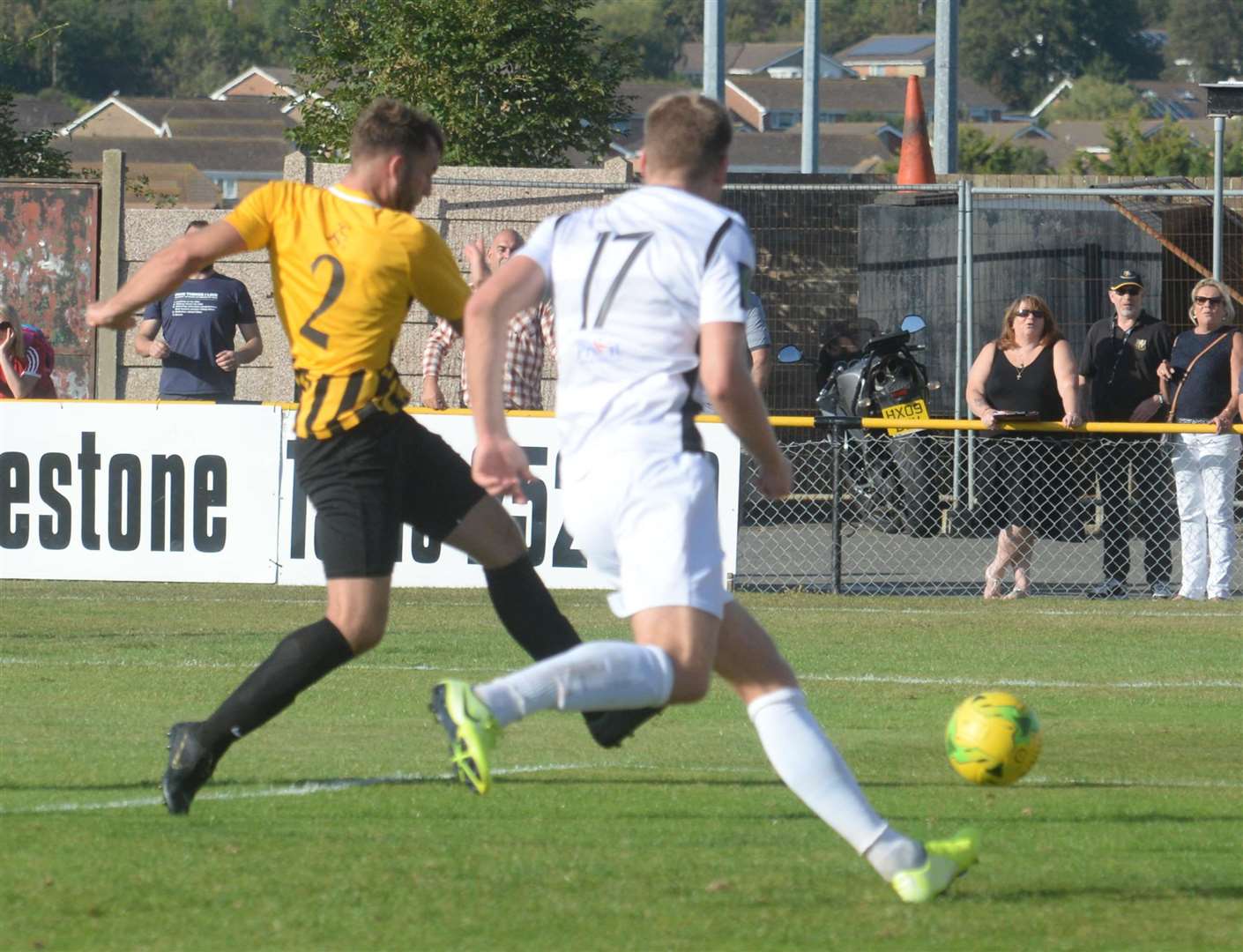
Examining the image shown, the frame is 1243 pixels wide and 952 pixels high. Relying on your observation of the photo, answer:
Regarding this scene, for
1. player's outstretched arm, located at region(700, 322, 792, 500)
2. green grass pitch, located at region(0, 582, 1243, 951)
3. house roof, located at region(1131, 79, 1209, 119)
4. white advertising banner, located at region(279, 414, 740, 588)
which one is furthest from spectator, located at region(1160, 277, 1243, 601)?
house roof, located at region(1131, 79, 1209, 119)

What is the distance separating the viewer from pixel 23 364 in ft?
48.8

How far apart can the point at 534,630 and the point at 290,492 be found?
23.4 ft

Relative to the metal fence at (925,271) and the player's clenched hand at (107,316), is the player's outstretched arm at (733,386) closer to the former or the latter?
the player's clenched hand at (107,316)

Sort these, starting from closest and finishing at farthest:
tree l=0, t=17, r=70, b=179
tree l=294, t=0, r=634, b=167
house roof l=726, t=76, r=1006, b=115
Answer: tree l=294, t=0, r=634, b=167
tree l=0, t=17, r=70, b=179
house roof l=726, t=76, r=1006, b=115

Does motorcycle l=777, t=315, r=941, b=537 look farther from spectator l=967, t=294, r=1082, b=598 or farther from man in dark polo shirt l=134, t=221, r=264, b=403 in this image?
man in dark polo shirt l=134, t=221, r=264, b=403

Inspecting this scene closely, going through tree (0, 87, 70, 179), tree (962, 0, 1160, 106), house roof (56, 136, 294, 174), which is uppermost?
tree (962, 0, 1160, 106)

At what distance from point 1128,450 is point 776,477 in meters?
8.73

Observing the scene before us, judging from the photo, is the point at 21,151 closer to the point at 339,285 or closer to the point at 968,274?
the point at 968,274

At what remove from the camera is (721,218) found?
16.4ft

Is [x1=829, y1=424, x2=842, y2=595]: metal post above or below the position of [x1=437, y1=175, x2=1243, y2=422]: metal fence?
below

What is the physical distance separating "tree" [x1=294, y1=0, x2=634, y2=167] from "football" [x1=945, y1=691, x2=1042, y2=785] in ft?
61.9

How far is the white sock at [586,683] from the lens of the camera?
4.65 metres

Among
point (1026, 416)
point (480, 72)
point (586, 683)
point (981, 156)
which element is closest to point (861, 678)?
point (1026, 416)

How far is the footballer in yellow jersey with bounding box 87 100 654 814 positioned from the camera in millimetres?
6098
